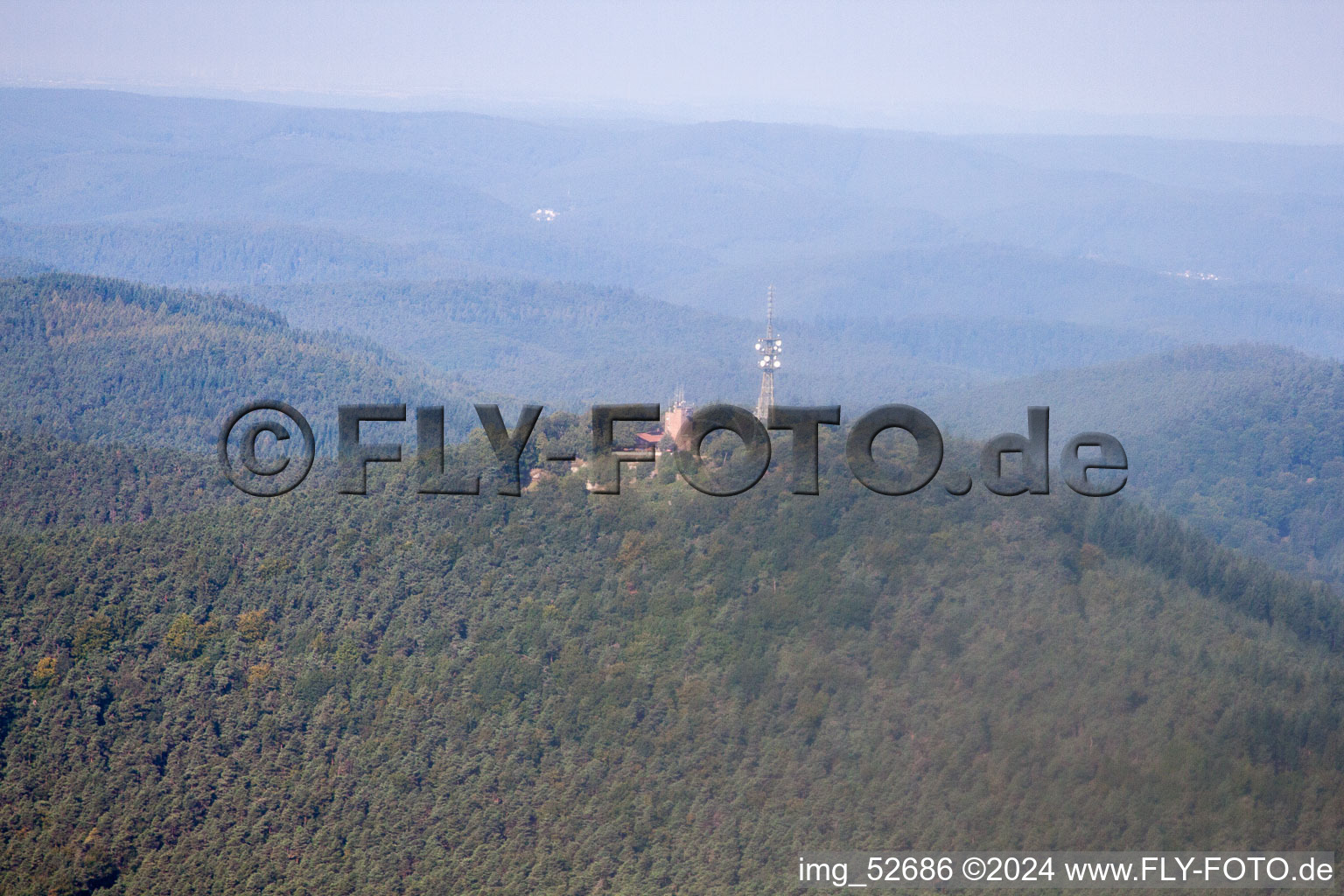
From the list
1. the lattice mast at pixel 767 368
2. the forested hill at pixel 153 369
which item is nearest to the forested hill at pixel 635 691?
the lattice mast at pixel 767 368

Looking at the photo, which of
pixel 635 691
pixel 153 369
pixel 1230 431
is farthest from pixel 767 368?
pixel 153 369

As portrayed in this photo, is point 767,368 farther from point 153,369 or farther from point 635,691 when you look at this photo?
point 153,369

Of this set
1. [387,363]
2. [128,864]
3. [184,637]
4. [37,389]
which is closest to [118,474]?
[184,637]

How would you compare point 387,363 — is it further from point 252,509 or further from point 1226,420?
point 252,509

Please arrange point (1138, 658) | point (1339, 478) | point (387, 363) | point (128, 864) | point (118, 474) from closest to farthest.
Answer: point (1138, 658) < point (128, 864) < point (118, 474) < point (1339, 478) < point (387, 363)

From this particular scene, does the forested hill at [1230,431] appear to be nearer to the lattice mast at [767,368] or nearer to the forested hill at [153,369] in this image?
the lattice mast at [767,368]

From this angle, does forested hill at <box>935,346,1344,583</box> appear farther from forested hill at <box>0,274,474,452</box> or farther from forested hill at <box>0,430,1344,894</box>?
forested hill at <box>0,274,474,452</box>
